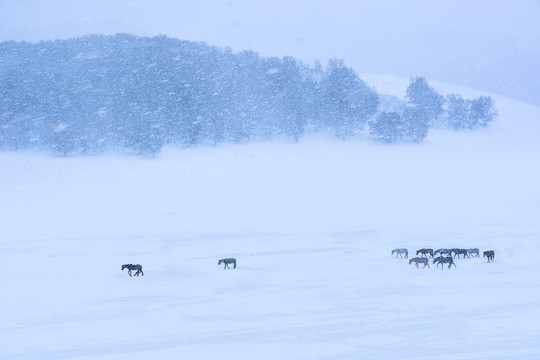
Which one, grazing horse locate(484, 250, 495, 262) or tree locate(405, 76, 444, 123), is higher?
tree locate(405, 76, 444, 123)

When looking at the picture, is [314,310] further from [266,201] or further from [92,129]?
[92,129]

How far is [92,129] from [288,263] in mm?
49300

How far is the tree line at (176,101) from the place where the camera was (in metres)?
64.8

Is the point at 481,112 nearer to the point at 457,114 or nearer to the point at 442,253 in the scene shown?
the point at 457,114

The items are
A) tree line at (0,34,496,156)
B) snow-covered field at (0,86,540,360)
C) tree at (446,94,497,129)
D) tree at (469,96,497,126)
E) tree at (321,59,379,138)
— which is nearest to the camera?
snow-covered field at (0,86,540,360)

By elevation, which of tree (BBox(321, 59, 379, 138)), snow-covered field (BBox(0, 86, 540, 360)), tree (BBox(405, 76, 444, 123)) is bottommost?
snow-covered field (BBox(0, 86, 540, 360))

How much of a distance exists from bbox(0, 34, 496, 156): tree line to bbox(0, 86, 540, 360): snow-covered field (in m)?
5.84

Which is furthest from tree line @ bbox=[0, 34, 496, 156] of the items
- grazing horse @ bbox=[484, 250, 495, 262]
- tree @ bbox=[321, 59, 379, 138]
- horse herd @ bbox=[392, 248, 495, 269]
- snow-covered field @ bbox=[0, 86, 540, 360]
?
grazing horse @ bbox=[484, 250, 495, 262]

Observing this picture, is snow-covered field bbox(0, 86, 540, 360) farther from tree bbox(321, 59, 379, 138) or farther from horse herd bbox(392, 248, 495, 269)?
tree bbox(321, 59, 379, 138)

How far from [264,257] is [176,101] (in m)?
48.1

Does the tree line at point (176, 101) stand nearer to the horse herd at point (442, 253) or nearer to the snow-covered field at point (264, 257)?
the snow-covered field at point (264, 257)

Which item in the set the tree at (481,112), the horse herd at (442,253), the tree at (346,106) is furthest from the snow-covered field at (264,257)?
the tree at (481,112)

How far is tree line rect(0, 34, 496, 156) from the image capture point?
212ft

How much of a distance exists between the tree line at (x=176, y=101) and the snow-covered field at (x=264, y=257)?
584cm
